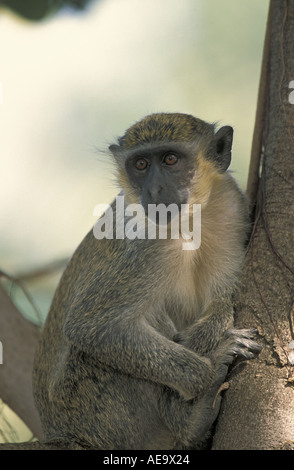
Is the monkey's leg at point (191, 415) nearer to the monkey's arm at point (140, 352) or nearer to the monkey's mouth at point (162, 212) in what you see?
the monkey's arm at point (140, 352)

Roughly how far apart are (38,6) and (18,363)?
394 centimetres

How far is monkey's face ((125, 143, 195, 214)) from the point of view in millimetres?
3852

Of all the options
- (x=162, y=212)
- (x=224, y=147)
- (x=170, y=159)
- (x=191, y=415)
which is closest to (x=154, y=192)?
(x=162, y=212)

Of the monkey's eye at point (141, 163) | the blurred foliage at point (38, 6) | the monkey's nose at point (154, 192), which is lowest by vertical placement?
the monkey's nose at point (154, 192)

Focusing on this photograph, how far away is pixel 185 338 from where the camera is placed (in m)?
3.79

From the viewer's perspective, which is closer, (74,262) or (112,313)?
(112,313)

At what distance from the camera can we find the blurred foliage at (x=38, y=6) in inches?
262

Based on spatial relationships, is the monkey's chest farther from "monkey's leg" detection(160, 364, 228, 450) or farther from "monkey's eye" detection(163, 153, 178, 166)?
"monkey's eye" detection(163, 153, 178, 166)

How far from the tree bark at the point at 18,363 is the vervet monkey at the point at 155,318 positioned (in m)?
0.72

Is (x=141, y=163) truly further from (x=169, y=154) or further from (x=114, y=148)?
(x=114, y=148)

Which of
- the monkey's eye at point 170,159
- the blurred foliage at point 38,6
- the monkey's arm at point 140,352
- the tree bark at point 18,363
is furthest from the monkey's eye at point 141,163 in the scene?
the blurred foliage at point 38,6
